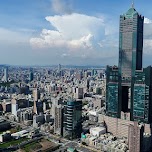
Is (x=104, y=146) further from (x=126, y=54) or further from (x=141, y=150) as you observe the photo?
(x=126, y=54)

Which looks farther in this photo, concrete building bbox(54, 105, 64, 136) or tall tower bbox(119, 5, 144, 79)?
concrete building bbox(54, 105, 64, 136)

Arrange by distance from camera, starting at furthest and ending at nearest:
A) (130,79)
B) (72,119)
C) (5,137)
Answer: (130,79) < (72,119) < (5,137)

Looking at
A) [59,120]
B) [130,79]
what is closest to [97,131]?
[59,120]

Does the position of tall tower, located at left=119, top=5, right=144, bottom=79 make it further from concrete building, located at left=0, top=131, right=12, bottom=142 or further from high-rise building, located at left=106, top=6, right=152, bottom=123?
concrete building, located at left=0, top=131, right=12, bottom=142

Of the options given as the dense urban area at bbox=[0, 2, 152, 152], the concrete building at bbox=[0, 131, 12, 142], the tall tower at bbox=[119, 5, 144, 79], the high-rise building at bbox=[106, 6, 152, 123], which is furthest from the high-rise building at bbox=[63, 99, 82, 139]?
the tall tower at bbox=[119, 5, 144, 79]

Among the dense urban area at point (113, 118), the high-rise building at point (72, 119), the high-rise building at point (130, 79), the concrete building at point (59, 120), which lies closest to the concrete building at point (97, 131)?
the dense urban area at point (113, 118)

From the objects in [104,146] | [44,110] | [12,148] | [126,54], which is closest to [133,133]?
[104,146]

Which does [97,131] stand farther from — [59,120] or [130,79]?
[130,79]
